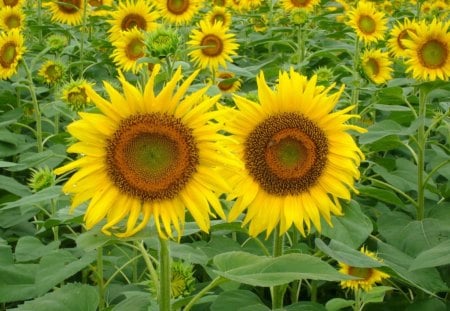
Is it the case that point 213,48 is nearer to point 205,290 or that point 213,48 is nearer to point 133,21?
point 133,21

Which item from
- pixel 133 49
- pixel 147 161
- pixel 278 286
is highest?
pixel 133 49

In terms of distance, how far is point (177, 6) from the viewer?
5.33 meters

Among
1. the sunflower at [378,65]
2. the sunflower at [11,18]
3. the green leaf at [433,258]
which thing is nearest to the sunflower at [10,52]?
the sunflower at [11,18]

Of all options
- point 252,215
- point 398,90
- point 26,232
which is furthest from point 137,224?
point 398,90

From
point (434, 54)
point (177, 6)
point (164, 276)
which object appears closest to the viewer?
point (164, 276)

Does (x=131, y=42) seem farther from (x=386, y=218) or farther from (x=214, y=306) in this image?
(x=214, y=306)

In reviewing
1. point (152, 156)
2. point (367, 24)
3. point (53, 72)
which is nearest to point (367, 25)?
point (367, 24)

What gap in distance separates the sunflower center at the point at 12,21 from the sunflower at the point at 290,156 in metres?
3.79

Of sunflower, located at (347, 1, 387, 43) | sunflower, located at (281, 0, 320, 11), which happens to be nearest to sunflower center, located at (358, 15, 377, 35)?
sunflower, located at (347, 1, 387, 43)

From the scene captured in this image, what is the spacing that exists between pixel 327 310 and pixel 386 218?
0.81 meters

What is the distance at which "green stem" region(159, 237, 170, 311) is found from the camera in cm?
161

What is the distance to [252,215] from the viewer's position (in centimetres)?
188

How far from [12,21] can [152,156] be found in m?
3.99

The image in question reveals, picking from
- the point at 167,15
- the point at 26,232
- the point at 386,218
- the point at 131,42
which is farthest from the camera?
the point at 167,15
